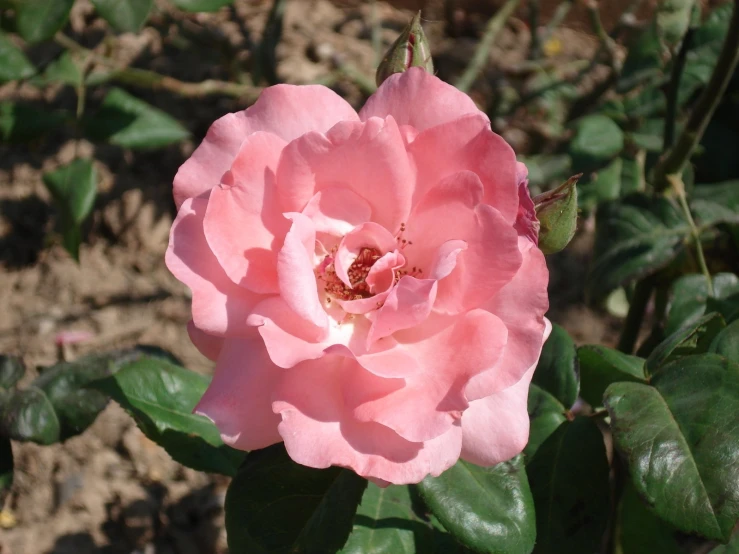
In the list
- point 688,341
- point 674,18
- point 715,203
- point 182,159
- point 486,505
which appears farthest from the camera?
point 182,159

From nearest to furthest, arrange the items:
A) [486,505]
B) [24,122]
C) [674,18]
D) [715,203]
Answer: [486,505] < [674,18] < [715,203] < [24,122]

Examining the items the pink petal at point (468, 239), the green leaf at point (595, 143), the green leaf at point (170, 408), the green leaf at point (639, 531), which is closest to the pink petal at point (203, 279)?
the pink petal at point (468, 239)

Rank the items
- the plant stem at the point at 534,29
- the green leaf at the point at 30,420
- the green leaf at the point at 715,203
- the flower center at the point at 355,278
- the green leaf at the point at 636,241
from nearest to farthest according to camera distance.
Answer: the flower center at the point at 355,278 → the green leaf at the point at 30,420 → the green leaf at the point at 636,241 → the green leaf at the point at 715,203 → the plant stem at the point at 534,29

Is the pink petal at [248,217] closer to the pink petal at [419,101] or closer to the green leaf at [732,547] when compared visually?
the pink petal at [419,101]

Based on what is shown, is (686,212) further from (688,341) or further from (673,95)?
(688,341)

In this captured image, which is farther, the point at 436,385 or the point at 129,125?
the point at 129,125

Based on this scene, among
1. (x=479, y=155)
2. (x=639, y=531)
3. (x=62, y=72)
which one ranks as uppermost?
(x=479, y=155)

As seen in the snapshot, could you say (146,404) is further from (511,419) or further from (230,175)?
(511,419)

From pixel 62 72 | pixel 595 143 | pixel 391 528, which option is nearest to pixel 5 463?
pixel 391 528
